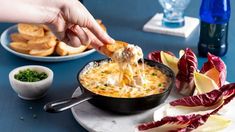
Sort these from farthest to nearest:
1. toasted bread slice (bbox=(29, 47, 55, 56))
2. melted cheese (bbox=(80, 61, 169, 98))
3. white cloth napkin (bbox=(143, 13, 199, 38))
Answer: white cloth napkin (bbox=(143, 13, 199, 38)) < toasted bread slice (bbox=(29, 47, 55, 56)) < melted cheese (bbox=(80, 61, 169, 98))

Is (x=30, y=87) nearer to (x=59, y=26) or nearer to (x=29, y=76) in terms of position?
(x=29, y=76)

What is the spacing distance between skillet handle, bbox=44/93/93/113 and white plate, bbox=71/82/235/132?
63mm

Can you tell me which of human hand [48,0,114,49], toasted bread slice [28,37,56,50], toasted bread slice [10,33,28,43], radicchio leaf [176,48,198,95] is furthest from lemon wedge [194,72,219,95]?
toasted bread slice [10,33,28,43]

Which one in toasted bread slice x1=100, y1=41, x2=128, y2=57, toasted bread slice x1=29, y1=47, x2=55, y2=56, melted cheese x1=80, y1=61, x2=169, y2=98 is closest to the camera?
melted cheese x1=80, y1=61, x2=169, y2=98

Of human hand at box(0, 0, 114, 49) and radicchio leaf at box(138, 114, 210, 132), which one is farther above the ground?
human hand at box(0, 0, 114, 49)

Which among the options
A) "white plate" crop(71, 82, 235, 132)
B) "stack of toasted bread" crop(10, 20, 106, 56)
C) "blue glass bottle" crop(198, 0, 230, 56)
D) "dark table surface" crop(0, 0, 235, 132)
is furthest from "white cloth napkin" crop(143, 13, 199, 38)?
"white plate" crop(71, 82, 235, 132)

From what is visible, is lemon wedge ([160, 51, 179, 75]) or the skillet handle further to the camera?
lemon wedge ([160, 51, 179, 75])

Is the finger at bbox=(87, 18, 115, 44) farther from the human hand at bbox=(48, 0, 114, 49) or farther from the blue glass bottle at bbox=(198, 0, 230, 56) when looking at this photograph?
the blue glass bottle at bbox=(198, 0, 230, 56)

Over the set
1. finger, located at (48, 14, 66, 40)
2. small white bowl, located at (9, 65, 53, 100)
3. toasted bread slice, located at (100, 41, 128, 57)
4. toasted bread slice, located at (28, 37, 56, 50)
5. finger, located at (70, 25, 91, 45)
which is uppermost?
finger, located at (48, 14, 66, 40)

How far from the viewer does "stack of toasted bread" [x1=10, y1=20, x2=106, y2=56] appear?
5.30 feet

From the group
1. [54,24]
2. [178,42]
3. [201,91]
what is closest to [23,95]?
[54,24]

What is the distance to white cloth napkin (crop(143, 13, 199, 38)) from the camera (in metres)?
1.83

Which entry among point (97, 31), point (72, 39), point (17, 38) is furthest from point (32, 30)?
point (97, 31)

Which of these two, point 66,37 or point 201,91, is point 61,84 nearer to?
point 66,37
